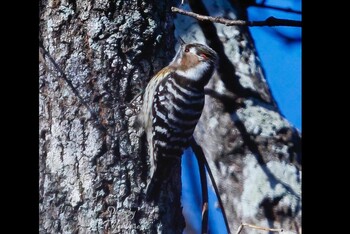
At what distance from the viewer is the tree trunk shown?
2117 millimetres

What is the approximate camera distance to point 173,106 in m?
2.11

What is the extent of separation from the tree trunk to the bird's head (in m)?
0.05

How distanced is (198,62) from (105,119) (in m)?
0.32

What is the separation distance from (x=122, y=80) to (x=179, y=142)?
0.82ft

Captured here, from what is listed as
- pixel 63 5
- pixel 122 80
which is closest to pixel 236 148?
pixel 122 80

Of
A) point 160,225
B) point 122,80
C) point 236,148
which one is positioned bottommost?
point 160,225

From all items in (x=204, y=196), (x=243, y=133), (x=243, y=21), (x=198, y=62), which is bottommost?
(x=204, y=196)

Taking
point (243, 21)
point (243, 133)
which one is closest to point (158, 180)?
point (243, 133)

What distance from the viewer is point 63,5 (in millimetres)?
2166

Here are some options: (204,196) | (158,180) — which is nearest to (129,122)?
(158,180)

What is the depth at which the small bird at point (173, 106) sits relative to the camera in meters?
2.09

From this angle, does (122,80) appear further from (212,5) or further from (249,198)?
(249,198)

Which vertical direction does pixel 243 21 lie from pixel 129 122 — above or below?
above

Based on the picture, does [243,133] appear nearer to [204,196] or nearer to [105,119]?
[204,196]
